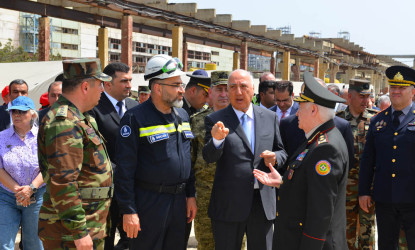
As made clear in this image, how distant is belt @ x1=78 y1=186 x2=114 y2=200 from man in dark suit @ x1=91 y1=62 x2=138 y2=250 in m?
1.25

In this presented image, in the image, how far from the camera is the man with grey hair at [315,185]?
249 centimetres

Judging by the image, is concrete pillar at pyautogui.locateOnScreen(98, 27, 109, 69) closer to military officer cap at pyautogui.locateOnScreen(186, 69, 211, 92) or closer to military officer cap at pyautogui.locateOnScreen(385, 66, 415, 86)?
military officer cap at pyautogui.locateOnScreen(186, 69, 211, 92)

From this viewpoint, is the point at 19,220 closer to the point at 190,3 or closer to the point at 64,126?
the point at 64,126

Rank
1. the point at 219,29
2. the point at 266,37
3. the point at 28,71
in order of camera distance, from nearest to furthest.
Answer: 1. the point at 28,71
2. the point at 219,29
3. the point at 266,37

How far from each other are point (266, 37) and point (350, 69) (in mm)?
23156

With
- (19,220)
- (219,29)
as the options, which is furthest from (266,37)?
(19,220)

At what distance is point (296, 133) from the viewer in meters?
4.07

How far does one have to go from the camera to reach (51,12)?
12828 millimetres

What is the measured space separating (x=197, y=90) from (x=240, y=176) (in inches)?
77.3

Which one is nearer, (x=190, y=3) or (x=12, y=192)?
(x=12, y=192)

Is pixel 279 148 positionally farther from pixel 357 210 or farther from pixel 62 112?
pixel 62 112

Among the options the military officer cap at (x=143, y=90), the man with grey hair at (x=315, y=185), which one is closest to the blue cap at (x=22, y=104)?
the man with grey hair at (x=315, y=185)

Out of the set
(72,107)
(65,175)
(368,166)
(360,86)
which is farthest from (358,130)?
(65,175)

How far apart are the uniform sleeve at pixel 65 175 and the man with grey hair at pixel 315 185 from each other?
55.4 inches
